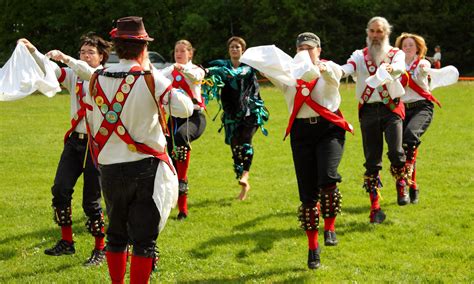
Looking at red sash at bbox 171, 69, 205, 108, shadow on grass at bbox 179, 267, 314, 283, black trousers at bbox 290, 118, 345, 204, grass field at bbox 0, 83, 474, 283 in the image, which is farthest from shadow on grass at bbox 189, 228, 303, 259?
red sash at bbox 171, 69, 205, 108

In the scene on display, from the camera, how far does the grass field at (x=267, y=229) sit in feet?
19.5

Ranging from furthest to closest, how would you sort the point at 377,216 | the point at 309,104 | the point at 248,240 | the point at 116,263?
the point at 377,216
the point at 248,240
the point at 309,104
the point at 116,263

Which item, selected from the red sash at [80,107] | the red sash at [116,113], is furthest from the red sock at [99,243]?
the red sash at [116,113]

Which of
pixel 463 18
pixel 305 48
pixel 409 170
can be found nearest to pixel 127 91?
pixel 305 48

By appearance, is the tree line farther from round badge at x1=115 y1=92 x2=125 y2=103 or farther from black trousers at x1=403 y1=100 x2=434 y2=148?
round badge at x1=115 y1=92 x2=125 y2=103

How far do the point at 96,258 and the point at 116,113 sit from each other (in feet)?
7.15

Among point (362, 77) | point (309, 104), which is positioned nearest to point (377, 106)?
point (362, 77)

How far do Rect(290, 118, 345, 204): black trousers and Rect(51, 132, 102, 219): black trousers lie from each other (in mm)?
1845

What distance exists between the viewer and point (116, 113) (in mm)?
4516

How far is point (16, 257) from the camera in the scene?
21.5 feet

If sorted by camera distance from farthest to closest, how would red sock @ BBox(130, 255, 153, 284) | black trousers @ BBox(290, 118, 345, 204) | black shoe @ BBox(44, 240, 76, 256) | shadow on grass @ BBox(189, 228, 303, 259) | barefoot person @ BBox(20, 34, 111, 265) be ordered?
shadow on grass @ BBox(189, 228, 303, 259) < black shoe @ BBox(44, 240, 76, 256) < barefoot person @ BBox(20, 34, 111, 265) < black trousers @ BBox(290, 118, 345, 204) < red sock @ BBox(130, 255, 153, 284)

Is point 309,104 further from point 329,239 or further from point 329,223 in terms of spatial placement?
point 329,239

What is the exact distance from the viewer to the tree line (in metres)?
40.4

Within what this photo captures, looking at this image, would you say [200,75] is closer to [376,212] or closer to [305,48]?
[305,48]
